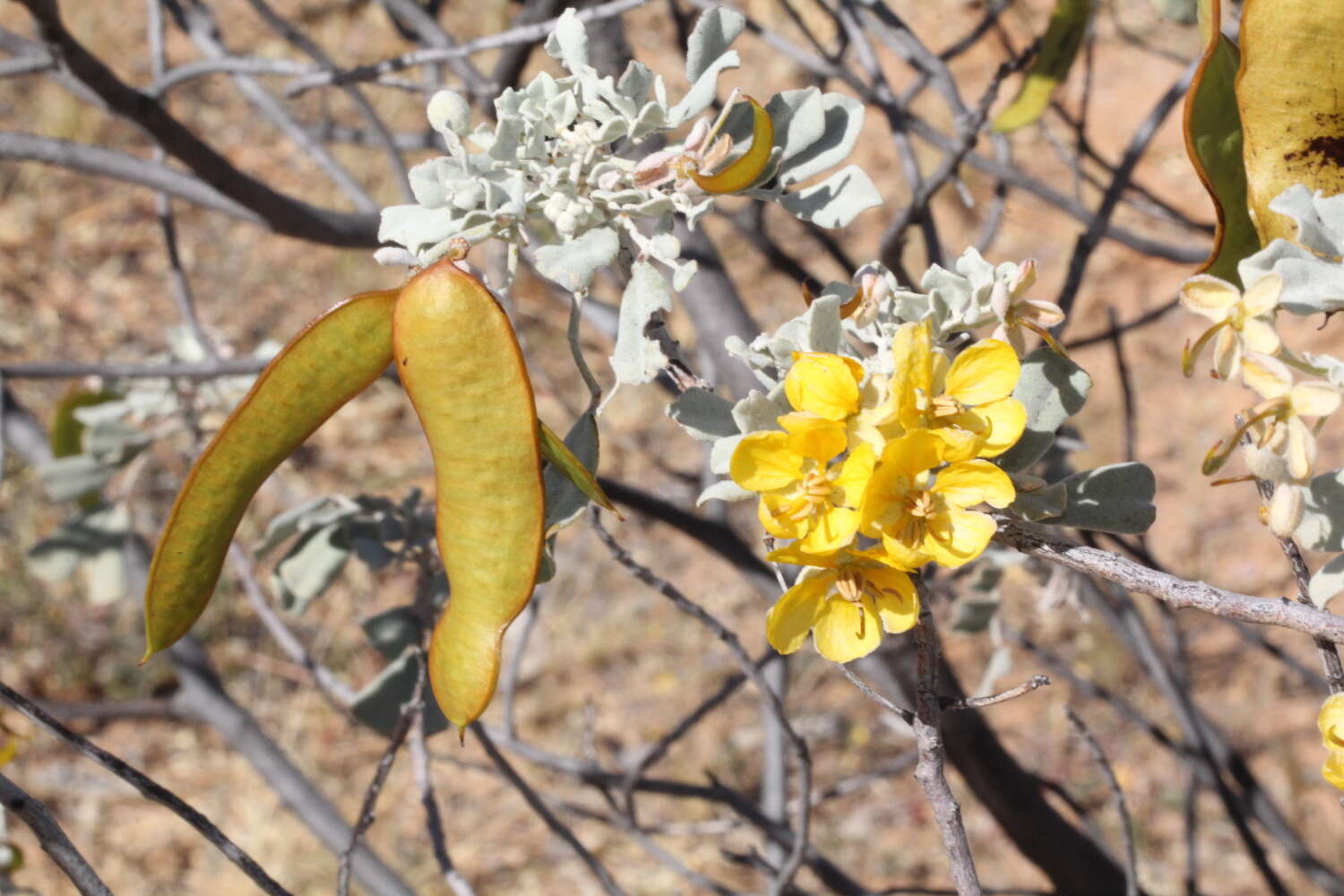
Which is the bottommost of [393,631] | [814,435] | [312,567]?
[814,435]

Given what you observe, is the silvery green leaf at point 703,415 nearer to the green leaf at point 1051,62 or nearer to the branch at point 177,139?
the branch at point 177,139

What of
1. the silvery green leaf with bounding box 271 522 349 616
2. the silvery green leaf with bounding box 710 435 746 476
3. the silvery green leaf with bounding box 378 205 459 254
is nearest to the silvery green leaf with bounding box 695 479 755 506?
the silvery green leaf with bounding box 710 435 746 476

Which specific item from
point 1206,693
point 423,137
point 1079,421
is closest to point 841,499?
point 423,137

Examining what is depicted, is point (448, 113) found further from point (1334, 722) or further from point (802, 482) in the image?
point (1334, 722)

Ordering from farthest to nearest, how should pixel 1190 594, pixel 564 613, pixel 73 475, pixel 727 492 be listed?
pixel 564 613, pixel 73 475, pixel 727 492, pixel 1190 594

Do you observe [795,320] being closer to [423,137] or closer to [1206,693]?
[423,137]

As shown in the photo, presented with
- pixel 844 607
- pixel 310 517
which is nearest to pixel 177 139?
pixel 310 517

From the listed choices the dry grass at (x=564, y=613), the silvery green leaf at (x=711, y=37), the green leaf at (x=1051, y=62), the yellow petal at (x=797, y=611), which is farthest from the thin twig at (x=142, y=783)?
the dry grass at (x=564, y=613)
